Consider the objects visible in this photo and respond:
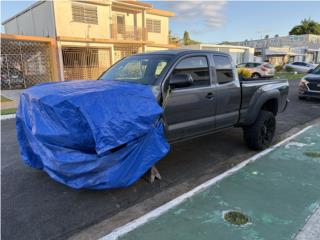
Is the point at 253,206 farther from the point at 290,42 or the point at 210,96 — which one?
the point at 290,42

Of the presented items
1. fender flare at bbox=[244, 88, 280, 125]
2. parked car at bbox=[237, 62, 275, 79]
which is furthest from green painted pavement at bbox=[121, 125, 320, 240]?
parked car at bbox=[237, 62, 275, 79]

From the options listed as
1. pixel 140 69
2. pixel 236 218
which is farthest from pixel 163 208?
pixel 140 69

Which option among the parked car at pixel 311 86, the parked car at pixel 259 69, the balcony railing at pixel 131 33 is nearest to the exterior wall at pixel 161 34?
the balcony railing at pixel 131 33

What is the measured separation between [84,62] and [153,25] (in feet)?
28.4

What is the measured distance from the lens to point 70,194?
339 cm

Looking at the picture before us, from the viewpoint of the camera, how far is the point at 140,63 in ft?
13.6

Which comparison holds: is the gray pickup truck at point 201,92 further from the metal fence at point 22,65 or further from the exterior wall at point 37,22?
the exterior wall at point 37,22

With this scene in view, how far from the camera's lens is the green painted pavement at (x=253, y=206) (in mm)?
2584

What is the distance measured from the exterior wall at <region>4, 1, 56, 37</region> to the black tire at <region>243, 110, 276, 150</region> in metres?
15.3

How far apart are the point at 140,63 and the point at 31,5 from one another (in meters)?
18.3

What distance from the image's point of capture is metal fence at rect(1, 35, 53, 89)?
16.7m

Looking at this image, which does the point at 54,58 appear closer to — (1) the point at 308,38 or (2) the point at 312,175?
(2) the point at 312,175

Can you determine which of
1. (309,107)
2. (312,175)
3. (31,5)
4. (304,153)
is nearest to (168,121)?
(312,175)

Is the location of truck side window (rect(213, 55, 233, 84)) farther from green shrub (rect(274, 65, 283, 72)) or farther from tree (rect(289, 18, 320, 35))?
tree (rect(289, 18, 320, 35))
